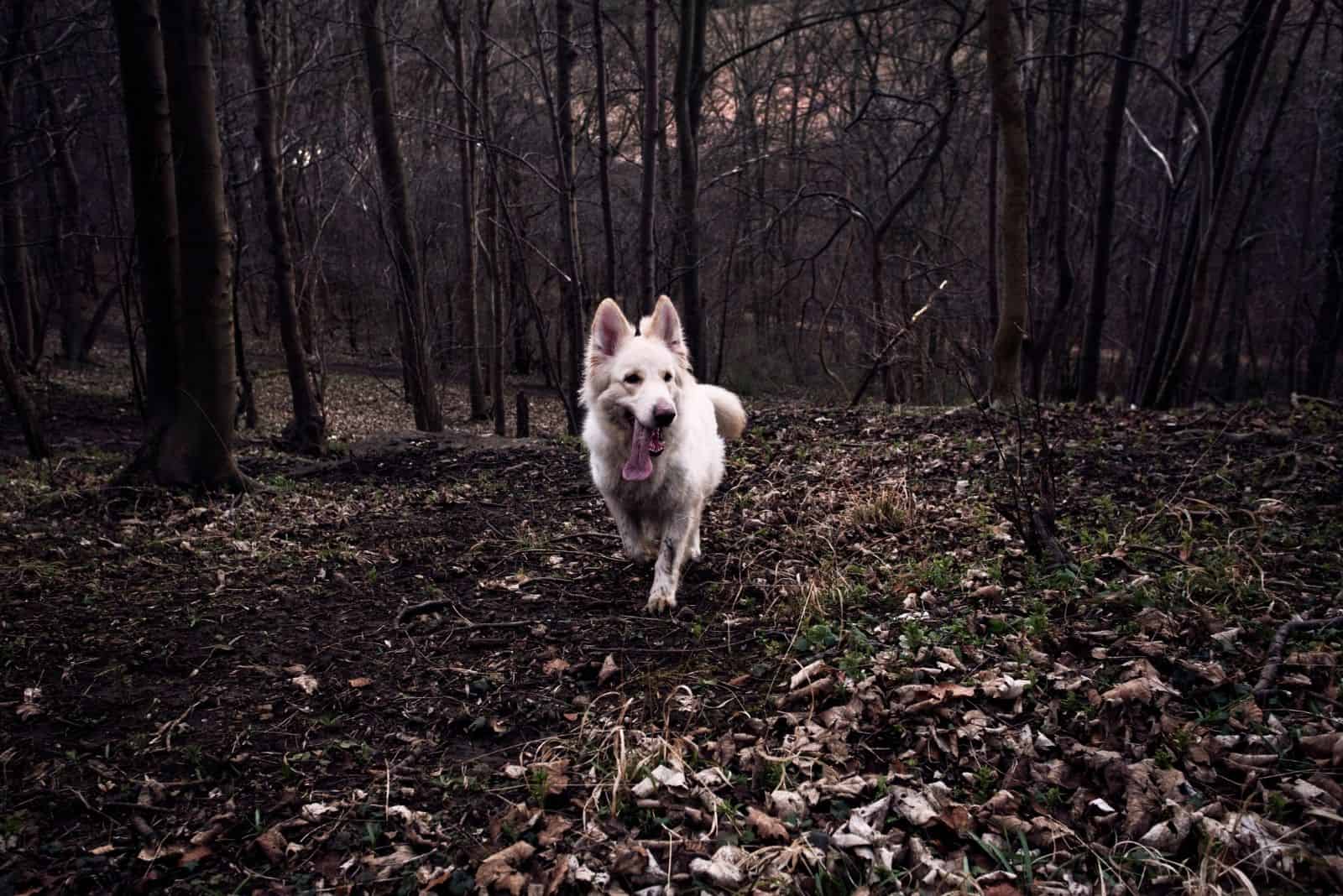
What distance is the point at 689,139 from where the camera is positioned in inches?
495

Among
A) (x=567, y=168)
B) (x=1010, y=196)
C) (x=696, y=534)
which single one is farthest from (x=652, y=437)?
(x=567, y=168)

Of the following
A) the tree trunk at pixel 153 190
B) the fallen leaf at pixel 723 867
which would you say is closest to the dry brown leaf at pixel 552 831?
the fallen leaf at pixel 723 867

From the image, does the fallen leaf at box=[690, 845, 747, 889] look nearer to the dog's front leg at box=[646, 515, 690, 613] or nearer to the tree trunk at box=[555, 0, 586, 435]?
the dog's front leg at box=[646, 515, 690, 613]

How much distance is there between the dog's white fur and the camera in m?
4.80

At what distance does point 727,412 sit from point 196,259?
13.6 feet

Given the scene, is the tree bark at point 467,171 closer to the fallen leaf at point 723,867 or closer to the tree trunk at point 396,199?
the tree trunk at point 396,199

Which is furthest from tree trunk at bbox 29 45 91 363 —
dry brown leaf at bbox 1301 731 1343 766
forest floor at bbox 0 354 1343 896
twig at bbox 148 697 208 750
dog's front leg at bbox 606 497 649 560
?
dry brown leaf at bbox 1301 731 1343 766

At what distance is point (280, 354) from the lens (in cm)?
2453

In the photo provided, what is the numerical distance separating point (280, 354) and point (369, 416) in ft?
26.5

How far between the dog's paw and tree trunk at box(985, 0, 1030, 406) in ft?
15.7

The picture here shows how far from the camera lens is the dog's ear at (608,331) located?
4.92 m

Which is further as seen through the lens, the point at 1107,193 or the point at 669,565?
the point at 1107,193

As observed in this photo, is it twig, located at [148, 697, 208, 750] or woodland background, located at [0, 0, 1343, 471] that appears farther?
woodland background, located at [0, 0, 1343, 471]

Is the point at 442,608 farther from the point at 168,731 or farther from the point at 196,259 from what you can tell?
the point at 196,259
